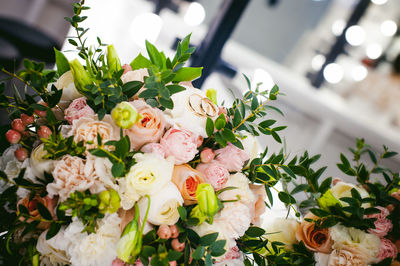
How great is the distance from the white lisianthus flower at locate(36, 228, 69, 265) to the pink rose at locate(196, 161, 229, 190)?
0.27 metres

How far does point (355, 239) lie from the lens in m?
0.63

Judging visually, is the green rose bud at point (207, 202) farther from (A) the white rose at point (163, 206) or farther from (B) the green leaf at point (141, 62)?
(B) the green leaf at point (141, 62)

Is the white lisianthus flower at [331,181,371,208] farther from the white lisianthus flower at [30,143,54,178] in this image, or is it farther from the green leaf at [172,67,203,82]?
the white lisianthus flower at [30,143,54,178]

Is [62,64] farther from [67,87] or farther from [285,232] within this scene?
[285,232]

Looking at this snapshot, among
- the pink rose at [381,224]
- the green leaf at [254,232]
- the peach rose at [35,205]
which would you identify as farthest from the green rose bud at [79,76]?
the pink rose at [381,224]

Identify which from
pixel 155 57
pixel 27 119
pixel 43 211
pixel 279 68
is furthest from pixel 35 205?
pixel 279 68

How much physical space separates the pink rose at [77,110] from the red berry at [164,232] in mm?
245

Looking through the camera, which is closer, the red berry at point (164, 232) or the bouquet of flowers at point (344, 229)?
the red berry at point (164, 232)

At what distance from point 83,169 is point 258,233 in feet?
1.21

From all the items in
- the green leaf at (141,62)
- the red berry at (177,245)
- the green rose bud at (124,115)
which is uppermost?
the green leaf at (141,62)

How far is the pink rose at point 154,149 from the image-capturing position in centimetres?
50

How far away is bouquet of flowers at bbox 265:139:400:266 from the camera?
0.62 meters

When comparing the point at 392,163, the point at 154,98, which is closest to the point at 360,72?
the point at 392,163

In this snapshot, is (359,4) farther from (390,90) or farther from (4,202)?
(4,202)
